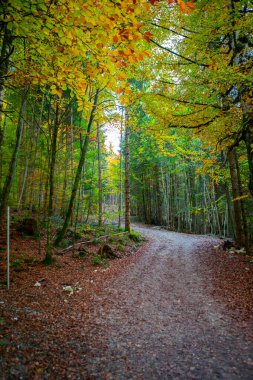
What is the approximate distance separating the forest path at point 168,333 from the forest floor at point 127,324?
0.05ft

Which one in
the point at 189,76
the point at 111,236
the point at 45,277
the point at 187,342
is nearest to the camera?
the point at 187,342

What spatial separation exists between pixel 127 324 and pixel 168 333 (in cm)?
78

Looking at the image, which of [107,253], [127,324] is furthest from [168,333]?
[107,253]

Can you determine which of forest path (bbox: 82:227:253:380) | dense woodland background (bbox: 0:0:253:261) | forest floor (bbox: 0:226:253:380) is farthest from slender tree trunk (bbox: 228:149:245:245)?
forest path (bbox: 82:227:253:380)

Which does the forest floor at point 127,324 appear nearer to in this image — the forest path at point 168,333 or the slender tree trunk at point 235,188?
the forest path at point 168,333

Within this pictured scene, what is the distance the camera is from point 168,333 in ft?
12.3

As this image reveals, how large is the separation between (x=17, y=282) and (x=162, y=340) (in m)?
3.95

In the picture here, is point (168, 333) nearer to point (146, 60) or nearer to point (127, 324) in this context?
point (127, 324)

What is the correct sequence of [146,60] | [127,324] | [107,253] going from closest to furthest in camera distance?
[127,324]
[146,60]
[107,253]

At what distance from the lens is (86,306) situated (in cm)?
476

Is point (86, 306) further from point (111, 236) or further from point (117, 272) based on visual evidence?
point (111, 236)

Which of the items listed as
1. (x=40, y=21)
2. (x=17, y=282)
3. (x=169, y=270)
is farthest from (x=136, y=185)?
(x=40, y=21)

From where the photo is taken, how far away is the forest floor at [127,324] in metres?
2.79

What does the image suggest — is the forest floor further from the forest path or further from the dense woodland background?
the dense woodland background
